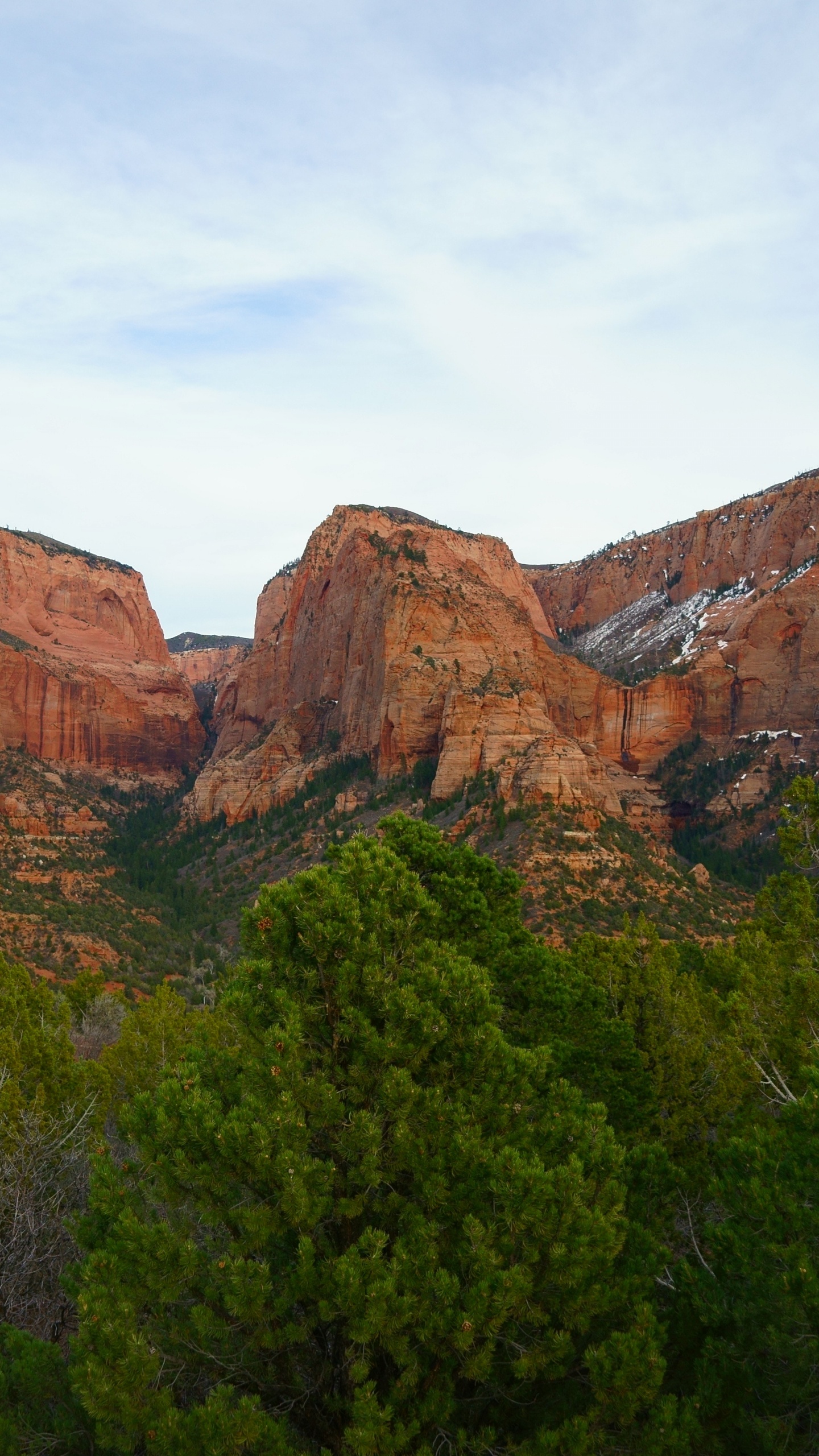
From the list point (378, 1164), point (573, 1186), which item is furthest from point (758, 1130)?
point (378, 1164)

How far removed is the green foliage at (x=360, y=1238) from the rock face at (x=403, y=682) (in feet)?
154

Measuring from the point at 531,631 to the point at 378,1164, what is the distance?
84.5 metres

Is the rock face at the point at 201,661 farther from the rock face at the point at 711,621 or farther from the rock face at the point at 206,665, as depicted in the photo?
the rock face at the point at 711,621

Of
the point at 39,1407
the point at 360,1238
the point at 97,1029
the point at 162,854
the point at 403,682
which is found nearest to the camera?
the point at 360,1238

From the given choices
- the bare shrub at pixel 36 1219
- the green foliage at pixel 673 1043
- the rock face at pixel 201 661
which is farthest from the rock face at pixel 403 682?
the rock face at pixel 201 661

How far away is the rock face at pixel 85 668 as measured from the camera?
10256 cm

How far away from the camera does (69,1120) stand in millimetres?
16219

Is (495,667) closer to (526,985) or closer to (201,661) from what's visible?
(526,985)

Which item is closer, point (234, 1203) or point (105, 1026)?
point (234, 1203)

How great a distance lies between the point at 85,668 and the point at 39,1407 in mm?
111866

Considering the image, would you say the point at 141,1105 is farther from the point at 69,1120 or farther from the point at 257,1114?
the point at 69,1120

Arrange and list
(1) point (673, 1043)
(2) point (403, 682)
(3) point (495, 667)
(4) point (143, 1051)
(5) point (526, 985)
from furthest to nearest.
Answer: (3) point (495, 667) → (2) point (403, 682) → (4) point (143, 1051) → (1) point (673, 1043) → (5) point (526, 985)

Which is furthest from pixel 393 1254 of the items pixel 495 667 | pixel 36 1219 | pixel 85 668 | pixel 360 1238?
pixel 85 668

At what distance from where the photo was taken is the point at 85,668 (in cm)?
11412
